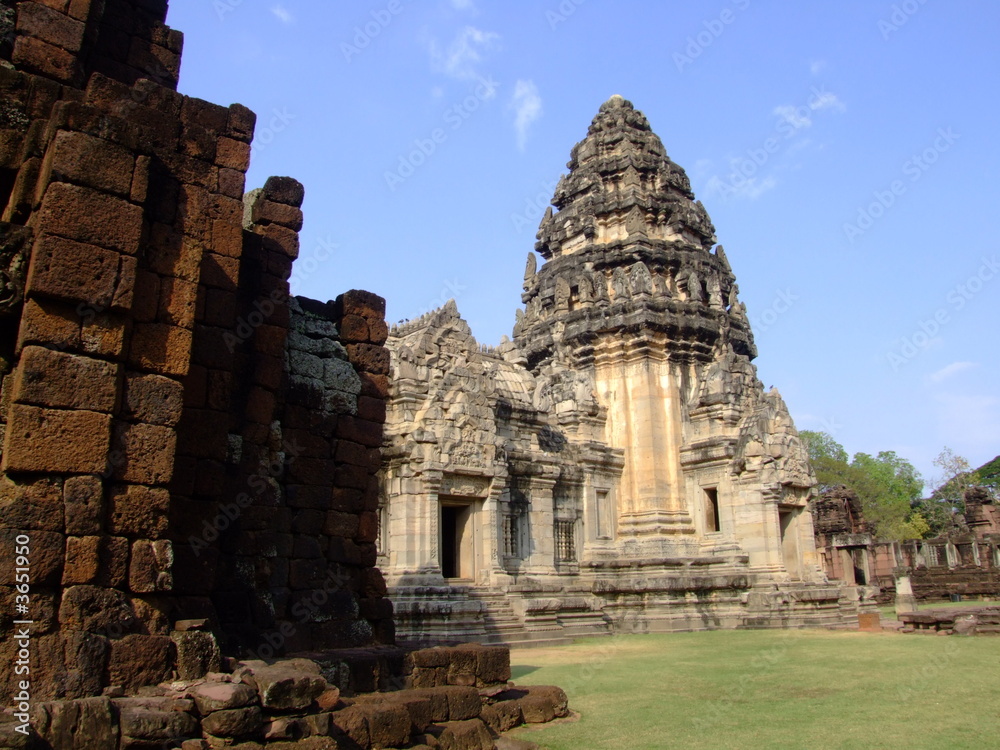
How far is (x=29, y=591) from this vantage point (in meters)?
5.04

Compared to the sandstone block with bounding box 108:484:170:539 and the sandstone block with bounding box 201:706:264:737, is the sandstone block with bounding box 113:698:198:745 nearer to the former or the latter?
the sandstone block with bounding box 201:706:264:737

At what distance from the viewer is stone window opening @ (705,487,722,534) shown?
73.9 feet

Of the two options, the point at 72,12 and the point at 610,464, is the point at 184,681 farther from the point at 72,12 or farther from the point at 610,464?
the point at 610,464

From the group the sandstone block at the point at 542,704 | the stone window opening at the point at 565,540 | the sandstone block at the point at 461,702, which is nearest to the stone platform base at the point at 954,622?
the stone window opening at the point at 565,540

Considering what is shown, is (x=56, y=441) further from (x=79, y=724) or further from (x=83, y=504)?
(x=79, y=724)

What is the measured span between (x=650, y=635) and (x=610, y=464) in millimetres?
4831

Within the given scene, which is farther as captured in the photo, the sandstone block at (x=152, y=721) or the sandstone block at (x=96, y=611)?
the sandstone block at (x=96, y=611)

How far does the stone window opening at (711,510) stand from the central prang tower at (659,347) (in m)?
0.05

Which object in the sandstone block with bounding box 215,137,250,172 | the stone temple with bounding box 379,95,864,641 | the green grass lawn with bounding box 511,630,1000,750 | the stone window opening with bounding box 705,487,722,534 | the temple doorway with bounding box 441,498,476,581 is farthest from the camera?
the stone window opening with bounding box 705,487,722,534

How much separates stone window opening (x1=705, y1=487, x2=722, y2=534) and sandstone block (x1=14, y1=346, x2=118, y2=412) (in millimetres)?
19016

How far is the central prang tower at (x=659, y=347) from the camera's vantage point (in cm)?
2178

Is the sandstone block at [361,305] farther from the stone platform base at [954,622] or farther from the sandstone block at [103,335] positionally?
the stone platform base at [954,622]

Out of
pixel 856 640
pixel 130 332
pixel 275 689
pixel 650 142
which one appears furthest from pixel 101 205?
pixel 650 142

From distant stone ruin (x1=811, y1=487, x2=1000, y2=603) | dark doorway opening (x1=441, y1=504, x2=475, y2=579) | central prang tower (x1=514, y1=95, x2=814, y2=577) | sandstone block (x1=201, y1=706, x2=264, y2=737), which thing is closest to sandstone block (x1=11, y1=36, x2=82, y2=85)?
sandstone block (x1=201, y1=706, x2=264, y2=737)
